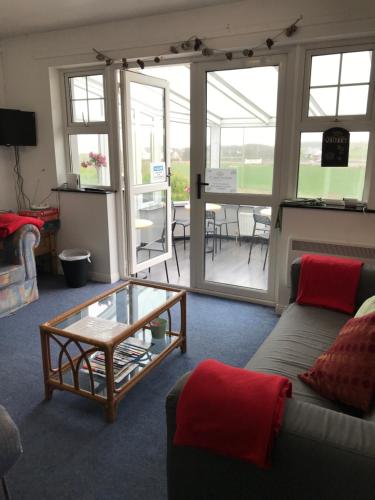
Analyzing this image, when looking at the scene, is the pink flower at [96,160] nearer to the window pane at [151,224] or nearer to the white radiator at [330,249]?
the window pane at [151,224]

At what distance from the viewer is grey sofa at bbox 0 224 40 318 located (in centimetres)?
327

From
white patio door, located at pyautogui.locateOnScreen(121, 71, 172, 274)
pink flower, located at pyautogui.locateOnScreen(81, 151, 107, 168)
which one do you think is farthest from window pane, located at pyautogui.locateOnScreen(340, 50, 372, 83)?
pink flower, located at pyautogui.locateOnScreen(81, 151, 107, 168)

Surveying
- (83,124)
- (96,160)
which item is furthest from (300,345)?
(83,124)

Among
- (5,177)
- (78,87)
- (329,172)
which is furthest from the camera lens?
(5,177)

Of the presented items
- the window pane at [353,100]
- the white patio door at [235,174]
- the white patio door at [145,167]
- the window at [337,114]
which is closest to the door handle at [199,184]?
the white patio door at [235,174]

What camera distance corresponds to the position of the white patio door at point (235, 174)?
10.6 ft

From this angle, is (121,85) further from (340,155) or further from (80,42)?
(340,155)

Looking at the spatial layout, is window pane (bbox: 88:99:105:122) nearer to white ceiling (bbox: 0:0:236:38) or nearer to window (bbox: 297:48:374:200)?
white ceiling (bbox: 0:0:236:38)

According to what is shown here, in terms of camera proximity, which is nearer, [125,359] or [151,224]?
[125,359]

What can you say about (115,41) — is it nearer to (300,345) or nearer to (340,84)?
(340,84)

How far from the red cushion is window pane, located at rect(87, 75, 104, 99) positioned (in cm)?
329

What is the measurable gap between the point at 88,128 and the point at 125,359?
2592 mm

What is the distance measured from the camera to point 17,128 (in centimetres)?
397

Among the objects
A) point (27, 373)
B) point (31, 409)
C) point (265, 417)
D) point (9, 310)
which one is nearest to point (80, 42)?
point (9, 310)
